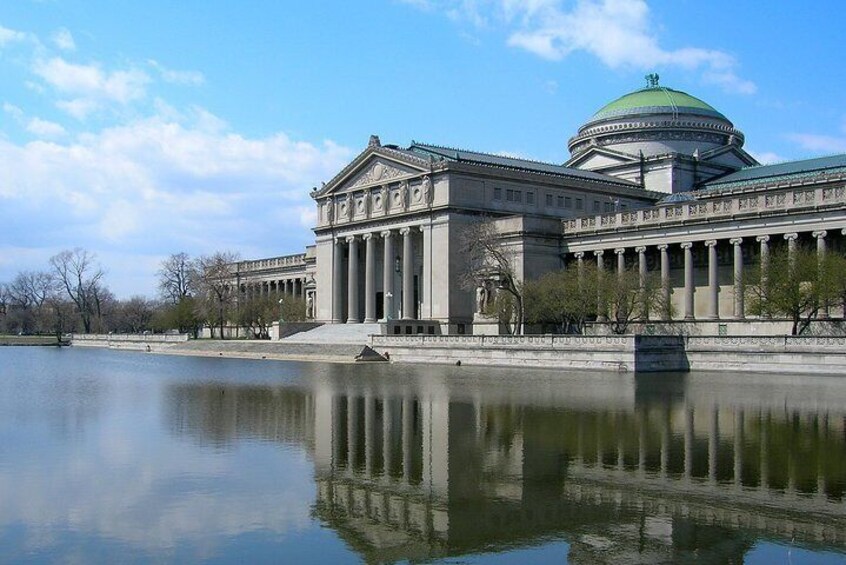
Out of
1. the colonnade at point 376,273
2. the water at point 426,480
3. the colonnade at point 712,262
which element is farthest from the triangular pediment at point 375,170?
the water at point 426,480

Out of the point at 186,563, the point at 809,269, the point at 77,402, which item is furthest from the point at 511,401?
the point at 809,269

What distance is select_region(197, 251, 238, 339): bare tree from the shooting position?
443 ft

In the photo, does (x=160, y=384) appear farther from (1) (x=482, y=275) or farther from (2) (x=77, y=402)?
(1) (x=482, y=275)

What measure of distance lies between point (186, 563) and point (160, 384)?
40.3 metres

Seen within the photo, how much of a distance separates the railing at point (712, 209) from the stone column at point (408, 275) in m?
18.4

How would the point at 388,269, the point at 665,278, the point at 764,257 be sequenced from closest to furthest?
the point at 764,257 → the point at 665,278 → the point at 388,269

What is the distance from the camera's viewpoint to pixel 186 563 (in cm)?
1538

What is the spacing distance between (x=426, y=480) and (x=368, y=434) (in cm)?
830

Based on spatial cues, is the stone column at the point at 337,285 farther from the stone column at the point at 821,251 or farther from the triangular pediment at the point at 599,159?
the stone column at the point at 821,251

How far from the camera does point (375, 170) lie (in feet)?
376

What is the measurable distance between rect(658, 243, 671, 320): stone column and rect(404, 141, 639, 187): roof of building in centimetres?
2252

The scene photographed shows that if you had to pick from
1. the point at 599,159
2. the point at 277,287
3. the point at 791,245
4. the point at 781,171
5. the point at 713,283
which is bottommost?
the point at 713,283

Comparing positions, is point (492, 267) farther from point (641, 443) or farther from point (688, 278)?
point (641, 443)

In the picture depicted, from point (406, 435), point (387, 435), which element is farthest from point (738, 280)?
point (387, 435)
